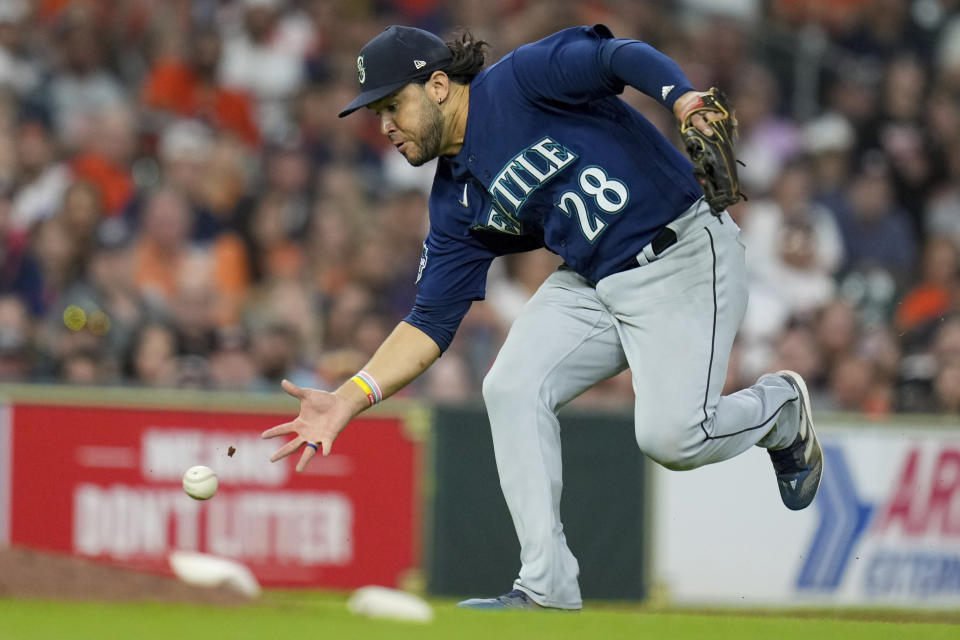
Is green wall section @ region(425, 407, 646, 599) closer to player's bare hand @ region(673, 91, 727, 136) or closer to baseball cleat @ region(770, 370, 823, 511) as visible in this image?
baseball cleat @ region(770, 370, 823, 511)

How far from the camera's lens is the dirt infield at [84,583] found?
5.04 meters

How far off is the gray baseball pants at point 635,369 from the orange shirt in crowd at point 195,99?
665cm

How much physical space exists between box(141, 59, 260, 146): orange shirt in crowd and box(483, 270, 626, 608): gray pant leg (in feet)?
22.2

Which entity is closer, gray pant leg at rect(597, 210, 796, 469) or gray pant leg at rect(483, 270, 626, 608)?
gray pant leg at rect(597, 210, 796, 469)

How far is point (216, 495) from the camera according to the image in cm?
890

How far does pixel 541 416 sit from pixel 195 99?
23.2 feet

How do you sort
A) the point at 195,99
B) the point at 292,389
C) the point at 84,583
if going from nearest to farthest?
the point at 292,389, the point at 84,583, the point at 195,99

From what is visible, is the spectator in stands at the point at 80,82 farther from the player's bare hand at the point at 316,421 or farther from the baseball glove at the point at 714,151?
the baseball glove at the point at 714,151

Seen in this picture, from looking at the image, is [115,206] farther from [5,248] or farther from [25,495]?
[25,495]

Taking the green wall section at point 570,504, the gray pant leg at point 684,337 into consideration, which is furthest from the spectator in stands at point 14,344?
the gray pant leg at point 684,337

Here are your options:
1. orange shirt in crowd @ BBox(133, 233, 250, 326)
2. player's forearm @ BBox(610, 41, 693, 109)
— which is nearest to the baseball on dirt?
player's forearm @ BBox(610, 41, 693, 109)

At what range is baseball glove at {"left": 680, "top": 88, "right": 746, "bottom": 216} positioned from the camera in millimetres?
4695

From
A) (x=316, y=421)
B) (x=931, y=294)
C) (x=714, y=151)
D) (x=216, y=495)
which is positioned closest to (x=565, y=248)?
(x=714, y=151)

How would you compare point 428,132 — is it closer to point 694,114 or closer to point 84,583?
point 694,114
